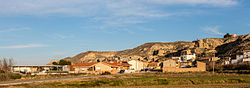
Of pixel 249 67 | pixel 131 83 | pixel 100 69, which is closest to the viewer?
pixel 131 83

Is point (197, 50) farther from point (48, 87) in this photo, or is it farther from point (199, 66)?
point (48, 87)

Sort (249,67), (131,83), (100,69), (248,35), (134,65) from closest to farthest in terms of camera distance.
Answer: (131,83)
(249,67)
(100,69)
(134,65)
(248,35)

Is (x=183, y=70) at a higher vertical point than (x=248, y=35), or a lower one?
lower

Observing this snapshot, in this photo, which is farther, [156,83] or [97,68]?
[97,68]

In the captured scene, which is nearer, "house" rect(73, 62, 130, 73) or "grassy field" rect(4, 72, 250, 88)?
"grassy field" rect(4, 72, 250, 88)

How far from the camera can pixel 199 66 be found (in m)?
90.8

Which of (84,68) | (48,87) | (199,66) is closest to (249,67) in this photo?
(199,66)

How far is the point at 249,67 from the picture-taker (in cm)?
8712

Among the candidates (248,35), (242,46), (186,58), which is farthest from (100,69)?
(248,35)

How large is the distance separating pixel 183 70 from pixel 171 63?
25.3 m

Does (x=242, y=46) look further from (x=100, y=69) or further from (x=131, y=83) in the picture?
(x=131, y=83)

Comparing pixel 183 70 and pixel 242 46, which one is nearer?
pixel 183 70

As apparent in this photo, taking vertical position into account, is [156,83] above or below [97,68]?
below

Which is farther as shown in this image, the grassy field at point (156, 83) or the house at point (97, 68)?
the house at point (97, 68)
